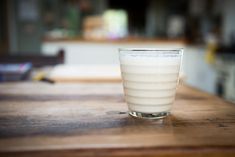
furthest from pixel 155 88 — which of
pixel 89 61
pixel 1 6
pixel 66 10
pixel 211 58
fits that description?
pixel 66 10

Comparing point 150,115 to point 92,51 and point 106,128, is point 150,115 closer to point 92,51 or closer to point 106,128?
point 106,128

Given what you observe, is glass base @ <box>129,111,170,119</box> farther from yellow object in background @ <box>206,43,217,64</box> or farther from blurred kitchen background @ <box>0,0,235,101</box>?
yellow object in background @ <box>206,43,217,64</box>

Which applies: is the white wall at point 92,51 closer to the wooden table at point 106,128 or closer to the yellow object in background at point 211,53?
the yellow object in background at point 211,53

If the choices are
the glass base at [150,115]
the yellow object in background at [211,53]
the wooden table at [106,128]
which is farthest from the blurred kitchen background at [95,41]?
the glass base at [150,115]

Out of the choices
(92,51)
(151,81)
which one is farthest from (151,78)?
(92,51)

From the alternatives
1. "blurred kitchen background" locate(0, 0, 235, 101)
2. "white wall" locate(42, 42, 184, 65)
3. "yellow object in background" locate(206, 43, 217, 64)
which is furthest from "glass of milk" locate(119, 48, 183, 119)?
"yellow object in background" locate(206, 43, 217, 64)

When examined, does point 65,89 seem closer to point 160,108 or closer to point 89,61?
point 160,108
